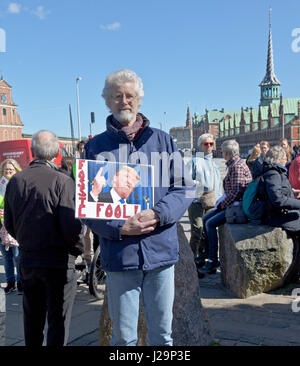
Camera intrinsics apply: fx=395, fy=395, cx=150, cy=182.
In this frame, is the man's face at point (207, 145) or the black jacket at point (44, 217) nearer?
the black jacket at point (44, 217)

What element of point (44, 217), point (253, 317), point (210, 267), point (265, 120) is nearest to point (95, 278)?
point (210, 267)

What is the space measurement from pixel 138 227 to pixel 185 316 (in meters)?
1.31

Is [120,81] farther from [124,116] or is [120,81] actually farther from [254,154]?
[254,154]

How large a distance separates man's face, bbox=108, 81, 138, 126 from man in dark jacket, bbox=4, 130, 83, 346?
825 mm

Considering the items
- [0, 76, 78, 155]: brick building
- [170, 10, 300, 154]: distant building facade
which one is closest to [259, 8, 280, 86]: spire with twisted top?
[170, 10, 300, 154]: distant building facade

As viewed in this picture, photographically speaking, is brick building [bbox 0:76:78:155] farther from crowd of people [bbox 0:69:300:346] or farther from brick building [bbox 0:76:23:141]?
crowd of people [bbox 0:69:300:346]

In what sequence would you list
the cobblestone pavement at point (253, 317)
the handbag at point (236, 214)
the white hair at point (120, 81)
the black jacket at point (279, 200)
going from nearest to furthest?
1. the white hair at point (120, 81)
2. the cobblestone pavement at point (253, 317)
3. the black jacket at point (279, 200)
4. the handbag at point (236, 214)

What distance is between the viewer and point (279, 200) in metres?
5.09

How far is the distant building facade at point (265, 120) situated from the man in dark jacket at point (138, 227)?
9813 centimetres

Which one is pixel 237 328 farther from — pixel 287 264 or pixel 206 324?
pixel 287 264

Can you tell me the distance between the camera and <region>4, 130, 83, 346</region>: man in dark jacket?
2.99m

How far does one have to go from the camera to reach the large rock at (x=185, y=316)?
3.23m

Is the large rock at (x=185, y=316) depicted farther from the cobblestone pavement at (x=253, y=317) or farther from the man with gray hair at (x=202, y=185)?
the man with gray hair at (x=202, y=185)

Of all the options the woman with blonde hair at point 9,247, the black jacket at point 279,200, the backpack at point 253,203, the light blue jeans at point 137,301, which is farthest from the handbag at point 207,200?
the light blue jeans at point 137,301
